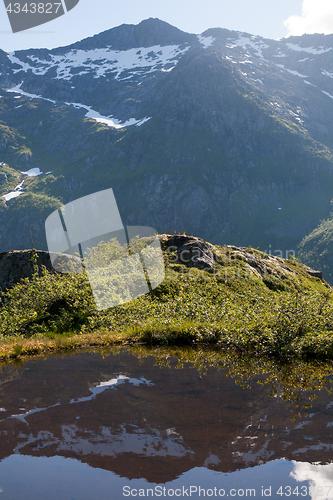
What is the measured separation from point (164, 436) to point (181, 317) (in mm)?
8697

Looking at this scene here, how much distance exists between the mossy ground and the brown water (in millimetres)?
2228

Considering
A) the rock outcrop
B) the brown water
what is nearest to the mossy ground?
the rock outcrop

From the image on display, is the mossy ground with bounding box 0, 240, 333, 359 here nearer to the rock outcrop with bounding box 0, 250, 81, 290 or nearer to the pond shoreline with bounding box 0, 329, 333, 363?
the pond shoreline with bounding box 0, 329, 333, 363

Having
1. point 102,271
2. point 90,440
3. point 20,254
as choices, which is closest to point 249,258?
point 102,271

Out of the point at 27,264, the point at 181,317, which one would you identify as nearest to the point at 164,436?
the point at 181,317

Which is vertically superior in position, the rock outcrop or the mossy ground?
the rock outcrop

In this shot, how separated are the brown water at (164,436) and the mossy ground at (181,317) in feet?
7.31

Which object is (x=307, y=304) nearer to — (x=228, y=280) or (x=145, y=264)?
(x=228, y=280)

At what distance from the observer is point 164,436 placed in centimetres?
557

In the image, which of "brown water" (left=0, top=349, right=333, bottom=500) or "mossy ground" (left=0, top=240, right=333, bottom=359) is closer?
"brown water" (left=0, top=349, right=333, bottom=500)

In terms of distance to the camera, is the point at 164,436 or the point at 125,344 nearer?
the point at 164,436

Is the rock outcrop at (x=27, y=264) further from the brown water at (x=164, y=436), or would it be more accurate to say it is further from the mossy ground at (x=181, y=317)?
the brown water at (x=164, y=436)

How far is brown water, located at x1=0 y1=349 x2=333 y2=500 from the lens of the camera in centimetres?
441

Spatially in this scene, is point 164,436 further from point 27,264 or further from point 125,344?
point 27,264
